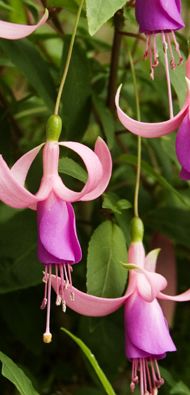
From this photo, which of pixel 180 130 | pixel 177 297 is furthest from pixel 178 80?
pixel 177 297

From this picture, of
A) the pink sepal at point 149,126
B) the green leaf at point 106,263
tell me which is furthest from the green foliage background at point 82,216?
the pink sepal at point 149,126

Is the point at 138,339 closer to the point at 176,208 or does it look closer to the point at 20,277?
the point at 20,277

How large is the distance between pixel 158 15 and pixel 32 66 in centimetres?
30

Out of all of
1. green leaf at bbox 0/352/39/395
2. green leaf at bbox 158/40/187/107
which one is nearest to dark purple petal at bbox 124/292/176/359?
green leaf at bbox 0/352/39/395

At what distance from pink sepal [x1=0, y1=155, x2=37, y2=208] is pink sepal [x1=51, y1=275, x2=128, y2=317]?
103 mm

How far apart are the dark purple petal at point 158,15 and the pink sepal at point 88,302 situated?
0.83 feet

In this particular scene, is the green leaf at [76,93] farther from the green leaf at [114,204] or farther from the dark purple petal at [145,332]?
the dark purple petal at [145,332]

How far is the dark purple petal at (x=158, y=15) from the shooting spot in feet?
2.18

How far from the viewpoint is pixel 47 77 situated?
0.94 meters

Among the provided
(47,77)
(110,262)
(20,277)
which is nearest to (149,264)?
(110,262)

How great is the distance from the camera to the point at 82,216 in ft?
3.88

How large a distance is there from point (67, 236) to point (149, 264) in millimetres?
184

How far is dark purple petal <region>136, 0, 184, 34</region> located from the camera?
0.66 m

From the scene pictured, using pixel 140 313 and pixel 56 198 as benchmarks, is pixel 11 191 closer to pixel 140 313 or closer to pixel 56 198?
pixel 56 198
